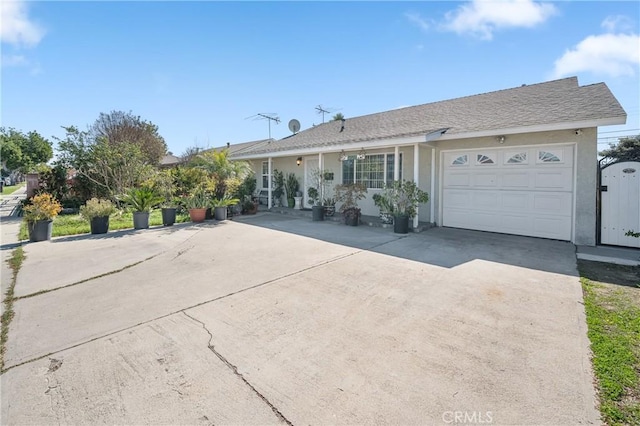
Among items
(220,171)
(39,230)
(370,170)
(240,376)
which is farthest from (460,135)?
(39,230)

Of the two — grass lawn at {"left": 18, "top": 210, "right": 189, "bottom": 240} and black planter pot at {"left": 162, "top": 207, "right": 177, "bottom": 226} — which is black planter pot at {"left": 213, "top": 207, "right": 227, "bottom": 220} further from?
black planter pot at {"left": 162, "top": 207, "right": 177, "bottom": 226}

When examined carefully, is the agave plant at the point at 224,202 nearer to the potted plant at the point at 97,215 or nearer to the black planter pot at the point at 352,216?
the potted plant at the point at 97,215

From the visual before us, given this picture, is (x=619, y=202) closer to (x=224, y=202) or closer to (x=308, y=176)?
(x=308, y=176)

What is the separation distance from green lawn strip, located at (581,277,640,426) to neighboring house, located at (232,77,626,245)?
3.81m

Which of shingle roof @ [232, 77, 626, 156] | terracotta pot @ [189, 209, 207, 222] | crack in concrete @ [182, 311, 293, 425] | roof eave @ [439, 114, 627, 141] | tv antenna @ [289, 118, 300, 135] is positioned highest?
tv antenna @ [289, 118, 300, 135]

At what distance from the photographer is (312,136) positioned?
48.7 ft

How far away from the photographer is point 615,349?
114 inches

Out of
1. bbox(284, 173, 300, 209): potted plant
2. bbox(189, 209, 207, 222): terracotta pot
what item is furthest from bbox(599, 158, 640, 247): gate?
bbox(189, 209, 207, 222): terracotta pot

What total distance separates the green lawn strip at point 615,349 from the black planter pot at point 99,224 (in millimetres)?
11118

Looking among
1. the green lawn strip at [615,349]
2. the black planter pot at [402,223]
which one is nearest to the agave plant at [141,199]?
the black planter pot at [402,223]

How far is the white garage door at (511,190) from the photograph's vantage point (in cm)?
779

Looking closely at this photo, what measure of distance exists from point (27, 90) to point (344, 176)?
12411 mm

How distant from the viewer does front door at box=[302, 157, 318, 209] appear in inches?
551

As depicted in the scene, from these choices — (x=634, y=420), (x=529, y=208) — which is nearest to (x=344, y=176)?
(x=529, y=208)
